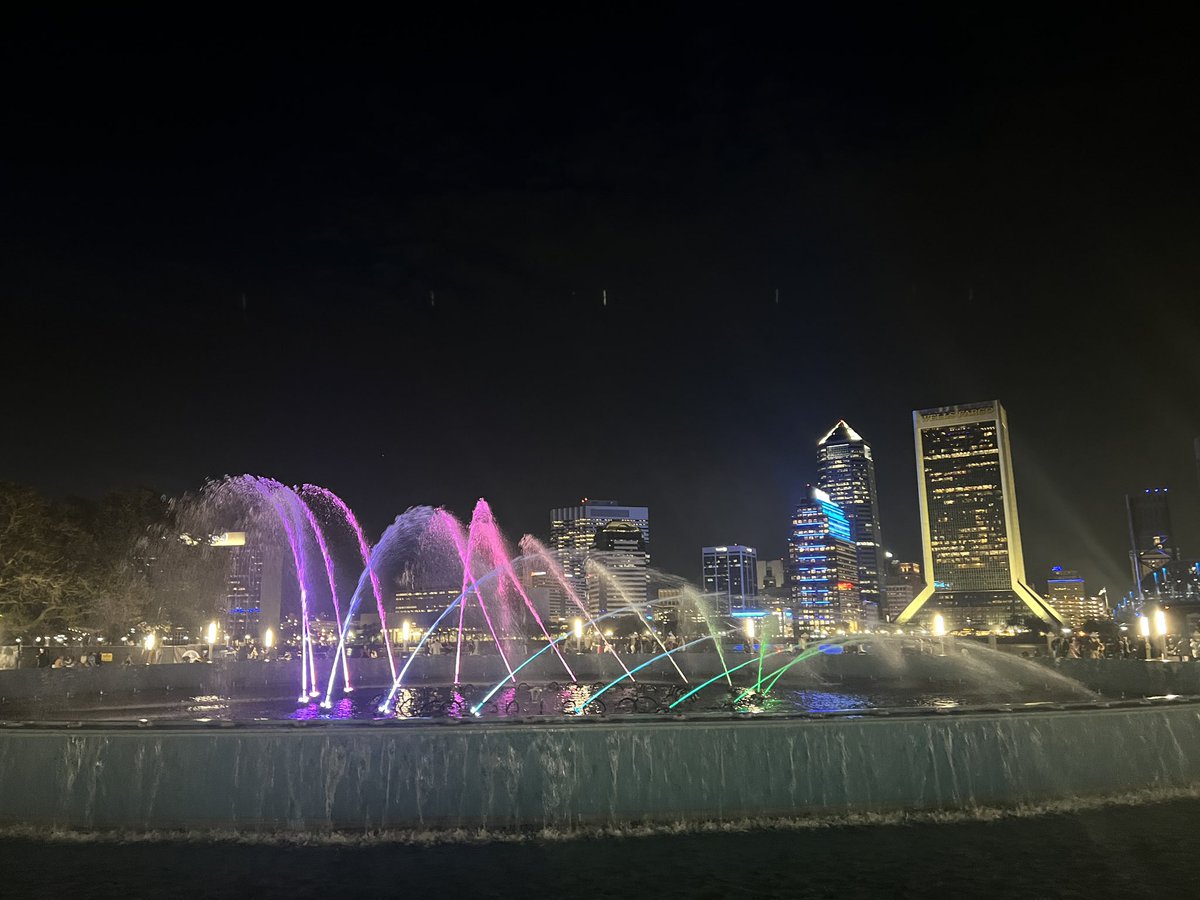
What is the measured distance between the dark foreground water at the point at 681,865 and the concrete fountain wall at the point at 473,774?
1.89 feet

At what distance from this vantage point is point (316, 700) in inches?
1123

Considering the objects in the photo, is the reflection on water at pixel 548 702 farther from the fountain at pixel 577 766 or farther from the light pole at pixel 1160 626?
the light pole at pixel 1160 626

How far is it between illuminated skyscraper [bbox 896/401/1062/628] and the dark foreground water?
168522mm

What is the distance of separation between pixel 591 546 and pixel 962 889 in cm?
15064

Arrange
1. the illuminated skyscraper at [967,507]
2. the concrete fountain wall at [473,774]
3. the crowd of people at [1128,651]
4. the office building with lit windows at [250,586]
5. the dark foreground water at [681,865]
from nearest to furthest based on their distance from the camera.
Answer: the dark foreground water at [681,865]
the concrete fountain wall at [473,774]
the crowd of people at [1128,651]
the office building with lit windows at [250,586]
the illuminated skyscraper at [967,507]

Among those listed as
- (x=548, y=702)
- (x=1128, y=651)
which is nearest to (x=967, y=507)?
(x=1128, y=651)

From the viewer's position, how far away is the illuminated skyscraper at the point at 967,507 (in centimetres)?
17612

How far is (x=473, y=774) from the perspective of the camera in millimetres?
12883

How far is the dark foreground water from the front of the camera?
10109mm

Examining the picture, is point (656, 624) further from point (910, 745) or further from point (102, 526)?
point (910, 745)

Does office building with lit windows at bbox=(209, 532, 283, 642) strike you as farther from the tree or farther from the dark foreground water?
the dark foreground water

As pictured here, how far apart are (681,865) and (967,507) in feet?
618

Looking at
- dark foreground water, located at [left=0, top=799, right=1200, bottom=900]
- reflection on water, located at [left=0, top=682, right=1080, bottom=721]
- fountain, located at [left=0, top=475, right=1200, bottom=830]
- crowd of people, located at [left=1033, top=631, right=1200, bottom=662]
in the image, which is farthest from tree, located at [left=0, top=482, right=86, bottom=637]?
crowd of people, located at [left=1033, top=631, right=1200, bottom=662]

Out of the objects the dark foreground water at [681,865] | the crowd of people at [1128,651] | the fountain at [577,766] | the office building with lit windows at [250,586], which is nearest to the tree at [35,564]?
the fountain at [577,766]
